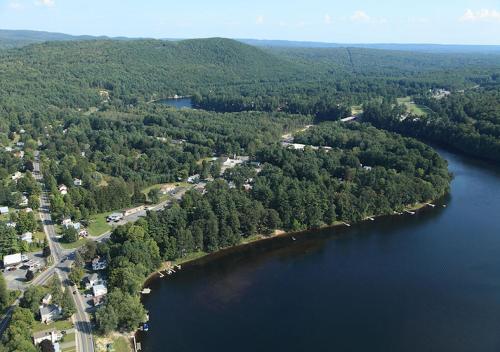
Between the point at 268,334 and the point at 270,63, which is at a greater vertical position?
the point at 270,63

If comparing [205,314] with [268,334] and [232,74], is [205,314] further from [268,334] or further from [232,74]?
[232,74]

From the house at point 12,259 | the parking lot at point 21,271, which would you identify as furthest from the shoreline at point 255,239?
the house at point 12,259

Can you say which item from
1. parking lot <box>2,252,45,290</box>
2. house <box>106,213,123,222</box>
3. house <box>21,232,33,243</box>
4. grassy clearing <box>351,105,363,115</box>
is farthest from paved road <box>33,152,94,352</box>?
grassy clearing <box>351,105,363,115</box>

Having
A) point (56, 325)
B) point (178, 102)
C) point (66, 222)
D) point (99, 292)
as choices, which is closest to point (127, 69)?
point (178, 102)

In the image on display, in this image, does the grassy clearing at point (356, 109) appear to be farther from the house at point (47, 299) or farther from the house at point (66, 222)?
the house at point (47, 299)

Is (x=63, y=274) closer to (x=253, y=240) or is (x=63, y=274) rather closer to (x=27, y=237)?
(x=27, y=237)

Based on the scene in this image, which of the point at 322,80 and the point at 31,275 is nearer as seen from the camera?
the point at 31,275

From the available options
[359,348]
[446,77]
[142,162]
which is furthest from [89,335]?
[446,77]
